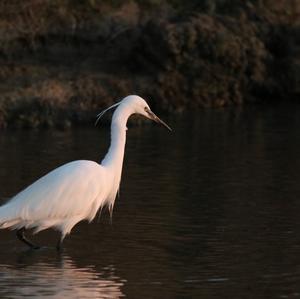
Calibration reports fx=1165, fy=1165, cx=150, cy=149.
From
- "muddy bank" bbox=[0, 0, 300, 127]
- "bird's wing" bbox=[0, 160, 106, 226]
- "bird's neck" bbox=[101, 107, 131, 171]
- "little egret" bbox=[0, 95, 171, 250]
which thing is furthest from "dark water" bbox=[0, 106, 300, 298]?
"muddy bank" bbox=[0, 0, 300, 127]

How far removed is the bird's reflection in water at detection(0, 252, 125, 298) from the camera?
10531 millimetres

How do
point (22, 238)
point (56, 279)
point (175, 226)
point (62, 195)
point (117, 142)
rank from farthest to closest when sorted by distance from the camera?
point (175, 226), point (117, 142), point (22, 238), point (62, 195), point (56, 279)

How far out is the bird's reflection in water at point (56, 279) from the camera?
10.5m

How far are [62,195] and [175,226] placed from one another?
1.86m

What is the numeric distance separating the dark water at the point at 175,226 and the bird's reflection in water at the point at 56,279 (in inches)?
0.4

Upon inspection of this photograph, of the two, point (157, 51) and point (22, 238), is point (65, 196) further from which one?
point (157, 51)

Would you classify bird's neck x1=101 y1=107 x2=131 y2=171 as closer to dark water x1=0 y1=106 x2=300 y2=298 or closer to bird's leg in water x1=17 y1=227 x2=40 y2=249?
dark water x1=0 y1=106 x2=300 y2=298

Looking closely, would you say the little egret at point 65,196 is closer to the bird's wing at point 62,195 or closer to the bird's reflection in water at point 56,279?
the bird's wing at point 62,195

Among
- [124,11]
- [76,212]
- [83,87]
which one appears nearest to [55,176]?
[76,212]

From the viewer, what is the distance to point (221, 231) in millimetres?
13477

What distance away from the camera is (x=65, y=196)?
41.0 ft

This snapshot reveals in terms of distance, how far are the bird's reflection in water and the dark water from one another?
0.03 feet

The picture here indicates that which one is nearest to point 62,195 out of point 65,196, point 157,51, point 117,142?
point 65,196

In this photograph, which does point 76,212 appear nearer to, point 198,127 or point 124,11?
point 198,127
